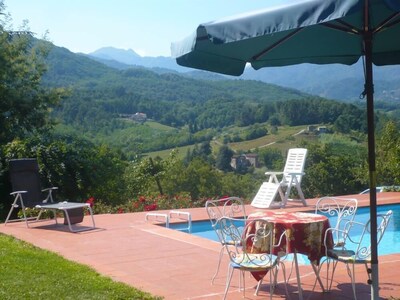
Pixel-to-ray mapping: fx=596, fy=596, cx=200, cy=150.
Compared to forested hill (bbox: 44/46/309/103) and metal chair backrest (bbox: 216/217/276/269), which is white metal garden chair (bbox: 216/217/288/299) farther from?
forested hill (bbox: 44/46/309/103)

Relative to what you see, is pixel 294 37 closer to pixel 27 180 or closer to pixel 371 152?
pixel 371 152

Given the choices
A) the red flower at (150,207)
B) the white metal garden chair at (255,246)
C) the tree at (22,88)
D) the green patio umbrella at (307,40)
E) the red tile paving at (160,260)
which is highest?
the tree at (22,88)

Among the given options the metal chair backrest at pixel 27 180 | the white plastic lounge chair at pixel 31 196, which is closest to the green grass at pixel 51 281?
the white plastic lounge chair at pixel 31 196

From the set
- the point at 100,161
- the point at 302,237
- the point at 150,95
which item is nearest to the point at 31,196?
the point at 100,161

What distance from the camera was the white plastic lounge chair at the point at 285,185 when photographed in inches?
446

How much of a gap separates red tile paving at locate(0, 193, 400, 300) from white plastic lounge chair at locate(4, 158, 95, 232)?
0.22 meters

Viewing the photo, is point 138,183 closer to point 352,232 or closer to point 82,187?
point 82,187

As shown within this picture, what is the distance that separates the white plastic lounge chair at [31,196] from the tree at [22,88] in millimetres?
5357

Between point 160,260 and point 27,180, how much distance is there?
3284mm

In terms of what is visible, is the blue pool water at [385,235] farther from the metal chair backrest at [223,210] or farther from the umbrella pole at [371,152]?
the umbrella pole at [371,152]

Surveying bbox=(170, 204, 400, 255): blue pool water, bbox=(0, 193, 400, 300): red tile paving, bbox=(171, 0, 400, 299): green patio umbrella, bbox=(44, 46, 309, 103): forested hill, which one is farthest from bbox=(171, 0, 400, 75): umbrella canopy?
bbox=(44, 46, 309, 103): forested hill

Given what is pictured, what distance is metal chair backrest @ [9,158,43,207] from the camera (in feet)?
28.3

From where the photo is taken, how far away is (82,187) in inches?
478

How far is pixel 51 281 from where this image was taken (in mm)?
5039
